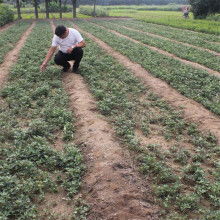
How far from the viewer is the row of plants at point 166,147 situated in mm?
4258

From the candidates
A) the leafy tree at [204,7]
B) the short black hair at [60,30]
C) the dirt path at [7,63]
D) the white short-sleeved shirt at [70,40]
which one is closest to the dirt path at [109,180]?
the short black hair at [60,30]

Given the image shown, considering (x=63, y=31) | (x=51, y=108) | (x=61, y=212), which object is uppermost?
(x=63, y=31)

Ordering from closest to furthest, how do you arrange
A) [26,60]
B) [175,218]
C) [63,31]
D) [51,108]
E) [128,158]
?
[175,218]
[128,158]
[51,108]
[63,31]
[26,60]

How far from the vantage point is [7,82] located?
9.41 metres

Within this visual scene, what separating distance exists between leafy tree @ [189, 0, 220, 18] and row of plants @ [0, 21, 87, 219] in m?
33.1

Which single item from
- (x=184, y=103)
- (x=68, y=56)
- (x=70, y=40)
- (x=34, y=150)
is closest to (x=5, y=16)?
(x=68, y=56)

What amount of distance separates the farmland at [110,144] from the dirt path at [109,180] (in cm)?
1

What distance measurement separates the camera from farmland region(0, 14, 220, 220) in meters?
4.20

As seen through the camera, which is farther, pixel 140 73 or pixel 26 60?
pixel 26 60

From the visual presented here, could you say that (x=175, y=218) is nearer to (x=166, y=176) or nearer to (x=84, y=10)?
(x=166, y=176)

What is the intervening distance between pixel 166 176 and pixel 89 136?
182cm

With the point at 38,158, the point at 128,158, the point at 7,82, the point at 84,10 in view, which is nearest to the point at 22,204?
the point at 38,158

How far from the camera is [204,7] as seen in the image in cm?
3756

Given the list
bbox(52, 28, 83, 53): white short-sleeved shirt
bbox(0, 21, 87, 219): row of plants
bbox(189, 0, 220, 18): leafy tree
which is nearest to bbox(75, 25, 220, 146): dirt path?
bbox(52, 28, 83, 53): white short-sleeved shirt
